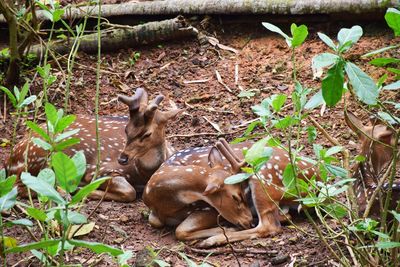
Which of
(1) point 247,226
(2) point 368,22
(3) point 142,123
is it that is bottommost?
(1) point 247,226

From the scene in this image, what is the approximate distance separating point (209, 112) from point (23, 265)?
3871mm

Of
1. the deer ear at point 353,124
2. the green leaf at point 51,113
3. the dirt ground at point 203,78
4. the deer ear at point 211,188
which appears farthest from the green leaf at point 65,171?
the dirt ground at point 203,78

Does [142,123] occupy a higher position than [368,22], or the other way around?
[368,22]

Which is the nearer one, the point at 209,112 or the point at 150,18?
the point at 209,112

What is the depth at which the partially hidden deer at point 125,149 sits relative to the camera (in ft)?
23.1

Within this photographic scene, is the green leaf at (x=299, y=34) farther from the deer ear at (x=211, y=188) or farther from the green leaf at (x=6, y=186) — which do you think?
the deer ear at (x=211, y=188)

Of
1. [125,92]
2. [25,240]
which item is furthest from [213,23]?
[25,240]

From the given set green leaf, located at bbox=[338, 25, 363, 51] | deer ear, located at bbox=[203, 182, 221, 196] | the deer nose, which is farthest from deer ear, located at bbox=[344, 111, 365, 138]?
the deer nose

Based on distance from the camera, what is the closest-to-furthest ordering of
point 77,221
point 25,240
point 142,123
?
point 77,221
point 25,240
point 142,123

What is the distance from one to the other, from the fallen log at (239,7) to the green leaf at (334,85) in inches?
201

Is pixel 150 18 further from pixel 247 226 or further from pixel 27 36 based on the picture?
pixel 247 226

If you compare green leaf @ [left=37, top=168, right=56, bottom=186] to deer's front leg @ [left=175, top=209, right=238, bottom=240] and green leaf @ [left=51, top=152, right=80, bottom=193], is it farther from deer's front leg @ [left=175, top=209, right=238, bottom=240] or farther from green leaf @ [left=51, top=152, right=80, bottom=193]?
deer's front leg @ [left=175, top=209, right=238, bottom=240]

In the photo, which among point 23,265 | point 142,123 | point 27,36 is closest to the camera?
point 23,265

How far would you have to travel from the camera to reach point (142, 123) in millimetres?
7098
